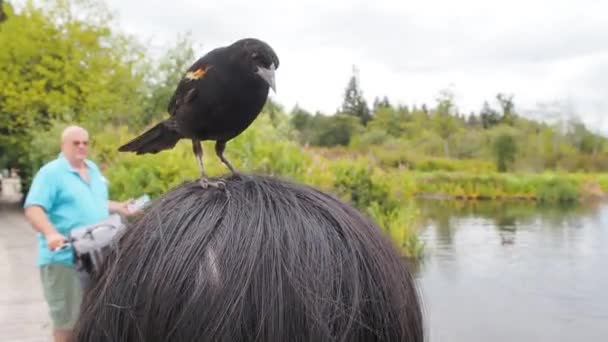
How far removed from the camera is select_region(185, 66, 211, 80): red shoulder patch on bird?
141 centimetres

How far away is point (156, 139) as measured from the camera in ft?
5.74

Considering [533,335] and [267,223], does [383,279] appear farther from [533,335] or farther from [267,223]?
[533,335]

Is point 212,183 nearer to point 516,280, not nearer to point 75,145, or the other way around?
point 75,145

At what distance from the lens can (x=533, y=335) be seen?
840 cm

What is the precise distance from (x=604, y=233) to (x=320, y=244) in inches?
707

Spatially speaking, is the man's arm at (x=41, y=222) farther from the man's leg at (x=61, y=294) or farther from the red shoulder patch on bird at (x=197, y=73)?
the red shoulder patch on bird at (x=197, y=73)

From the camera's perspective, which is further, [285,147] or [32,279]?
[285,147]

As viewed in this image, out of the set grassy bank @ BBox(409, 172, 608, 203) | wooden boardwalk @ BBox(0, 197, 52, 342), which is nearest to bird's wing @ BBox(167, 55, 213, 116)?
wooden boardwalk @ BBox(0, 197, 52, 342)

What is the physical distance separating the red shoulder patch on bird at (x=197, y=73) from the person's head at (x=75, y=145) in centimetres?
247

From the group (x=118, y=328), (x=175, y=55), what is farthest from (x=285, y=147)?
(x=175, y=55)

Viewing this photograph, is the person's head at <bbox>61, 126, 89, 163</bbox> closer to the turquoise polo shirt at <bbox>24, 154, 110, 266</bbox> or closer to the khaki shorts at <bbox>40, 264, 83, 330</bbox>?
the turquoise polo shirt at <bbox>24, 154, 110, 266</bbox>

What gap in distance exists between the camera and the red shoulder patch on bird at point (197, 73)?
1.41 meters

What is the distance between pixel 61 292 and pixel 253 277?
311 centimetres

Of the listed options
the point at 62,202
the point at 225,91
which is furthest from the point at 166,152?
the point at 225,91
